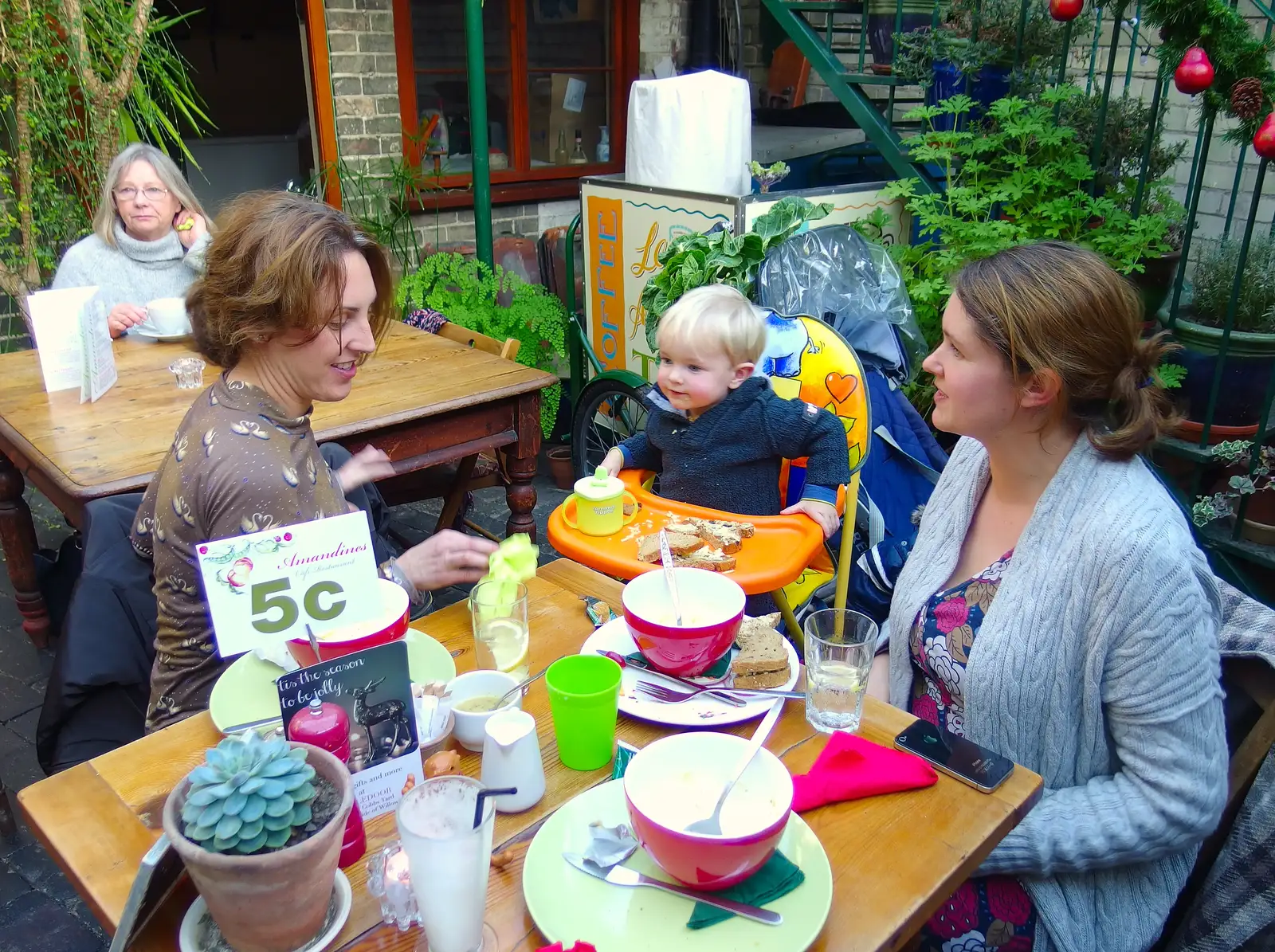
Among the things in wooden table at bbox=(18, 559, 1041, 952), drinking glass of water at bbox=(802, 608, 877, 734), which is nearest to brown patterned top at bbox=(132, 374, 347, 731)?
wooden table at bbox=(18, 559, 1041, 952)

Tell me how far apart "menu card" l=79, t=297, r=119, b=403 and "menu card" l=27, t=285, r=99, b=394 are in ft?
0.09

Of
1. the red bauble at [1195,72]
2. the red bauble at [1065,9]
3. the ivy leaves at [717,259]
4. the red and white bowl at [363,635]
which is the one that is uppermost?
the red bauble at [1065,9]

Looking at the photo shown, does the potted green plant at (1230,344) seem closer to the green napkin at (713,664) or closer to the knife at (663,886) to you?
the green napkin at (713,664)

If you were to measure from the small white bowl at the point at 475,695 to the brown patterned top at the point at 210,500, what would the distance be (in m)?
0.48

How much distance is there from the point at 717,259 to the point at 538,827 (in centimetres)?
252

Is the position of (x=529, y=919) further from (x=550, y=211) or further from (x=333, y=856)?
(x=550, y=211)

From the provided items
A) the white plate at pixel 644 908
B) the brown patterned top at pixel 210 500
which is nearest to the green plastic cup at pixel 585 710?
the white plate at pixel 644 908

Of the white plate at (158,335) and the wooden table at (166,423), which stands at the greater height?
the white plate at (158,335)

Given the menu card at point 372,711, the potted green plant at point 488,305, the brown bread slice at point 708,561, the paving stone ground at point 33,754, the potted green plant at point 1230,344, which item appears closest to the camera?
the menu card at point 372,711

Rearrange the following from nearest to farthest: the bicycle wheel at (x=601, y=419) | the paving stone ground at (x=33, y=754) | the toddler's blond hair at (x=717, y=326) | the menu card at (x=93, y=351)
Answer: the paving stone ground at (x=33, y=754)
the toddler's blond hair at (x=717, y=326)
the menu card at (x=93, y=351)
the bicycle wheel at (x=601, y=419)

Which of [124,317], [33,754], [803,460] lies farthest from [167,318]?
[803,460]

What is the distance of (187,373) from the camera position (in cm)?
313

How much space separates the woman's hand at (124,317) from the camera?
3.62 m

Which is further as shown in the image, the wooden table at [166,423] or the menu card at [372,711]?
the wooden table at [166,423]
